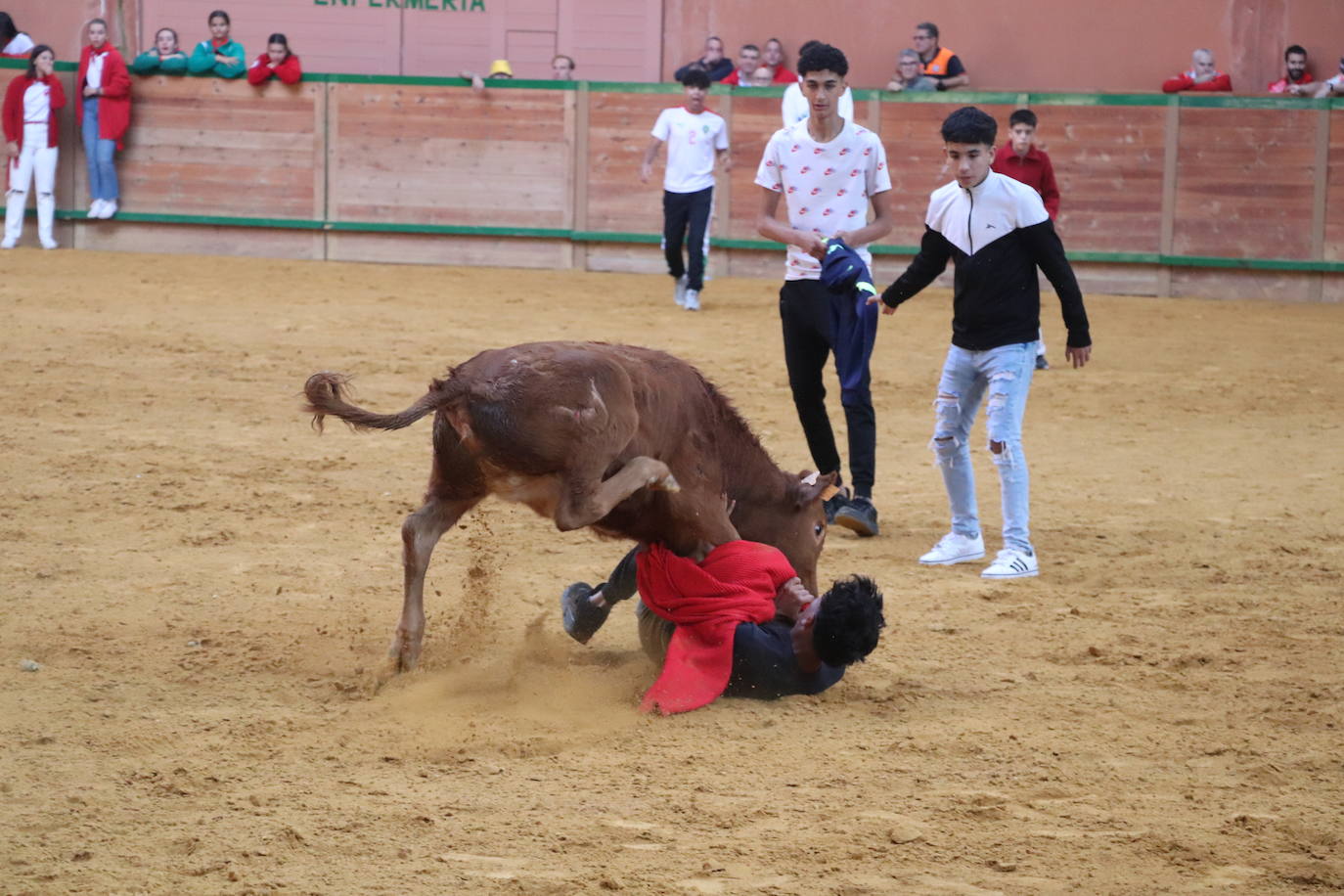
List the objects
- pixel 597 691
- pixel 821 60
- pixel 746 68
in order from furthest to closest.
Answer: pixel 746 68 → pixel 821 60 → pixel 597 691

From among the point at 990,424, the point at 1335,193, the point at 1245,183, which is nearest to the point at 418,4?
the point at 1245,183

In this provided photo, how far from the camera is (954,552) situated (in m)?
6.18

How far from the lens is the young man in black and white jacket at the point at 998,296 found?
574cm

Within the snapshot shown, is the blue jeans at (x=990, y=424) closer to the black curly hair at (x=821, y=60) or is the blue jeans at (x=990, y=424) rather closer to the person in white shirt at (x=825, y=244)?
the person in white shirt at (x=825, y=244)

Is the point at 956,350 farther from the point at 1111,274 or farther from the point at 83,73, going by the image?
the point at 83,73

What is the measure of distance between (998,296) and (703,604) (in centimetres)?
201

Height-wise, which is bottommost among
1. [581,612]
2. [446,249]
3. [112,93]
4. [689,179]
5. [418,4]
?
[581,612]

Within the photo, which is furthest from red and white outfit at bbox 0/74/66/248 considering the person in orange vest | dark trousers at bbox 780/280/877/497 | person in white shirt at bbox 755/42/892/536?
dark trousers at bbox 780/280/877/497

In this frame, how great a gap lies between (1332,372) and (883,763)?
27.7 feet

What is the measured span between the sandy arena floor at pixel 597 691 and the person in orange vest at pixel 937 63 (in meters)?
7.62

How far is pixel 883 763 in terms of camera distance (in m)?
3.95

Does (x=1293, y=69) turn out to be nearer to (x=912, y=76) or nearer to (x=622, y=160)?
(x=912, y=76)

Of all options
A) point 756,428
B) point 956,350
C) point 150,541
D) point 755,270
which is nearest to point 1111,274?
point 755,270

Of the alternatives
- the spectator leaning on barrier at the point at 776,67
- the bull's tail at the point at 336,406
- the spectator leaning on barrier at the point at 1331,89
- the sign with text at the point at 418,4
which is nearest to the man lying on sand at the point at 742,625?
the bull's tail at the point at 336,406
